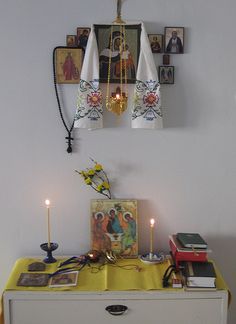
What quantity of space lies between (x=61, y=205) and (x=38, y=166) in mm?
249

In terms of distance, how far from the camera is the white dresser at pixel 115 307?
1.77m

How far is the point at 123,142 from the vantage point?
2.10 m

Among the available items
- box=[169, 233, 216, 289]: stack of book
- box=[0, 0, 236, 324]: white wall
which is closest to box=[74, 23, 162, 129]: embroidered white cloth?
box=[0, 0, 236, 324]: white wall

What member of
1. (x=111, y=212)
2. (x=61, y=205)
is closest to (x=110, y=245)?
(x=111, y=212)

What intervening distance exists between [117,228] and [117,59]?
2.93ft

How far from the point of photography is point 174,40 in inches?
79.1

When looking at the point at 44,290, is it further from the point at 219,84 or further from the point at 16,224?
the point at 219,84

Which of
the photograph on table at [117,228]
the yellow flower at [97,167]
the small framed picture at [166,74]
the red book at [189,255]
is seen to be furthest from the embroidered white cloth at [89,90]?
the red book at [189,255]

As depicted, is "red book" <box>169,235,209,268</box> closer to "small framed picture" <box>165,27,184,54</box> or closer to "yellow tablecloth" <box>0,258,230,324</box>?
"yellow tablecloth" <box>0,258,230,324</box>

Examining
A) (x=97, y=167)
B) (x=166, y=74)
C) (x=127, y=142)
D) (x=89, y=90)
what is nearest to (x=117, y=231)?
(x=97, y=167)

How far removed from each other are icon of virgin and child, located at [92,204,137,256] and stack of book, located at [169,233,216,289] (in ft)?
0.76

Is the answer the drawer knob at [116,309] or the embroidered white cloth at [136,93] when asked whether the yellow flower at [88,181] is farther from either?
the drawer knob at [116,309]

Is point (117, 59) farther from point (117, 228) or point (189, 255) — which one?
point (189, 255)

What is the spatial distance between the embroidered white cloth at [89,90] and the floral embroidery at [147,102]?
20cm
